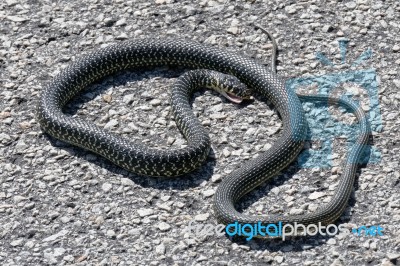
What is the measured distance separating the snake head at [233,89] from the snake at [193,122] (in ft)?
0.07

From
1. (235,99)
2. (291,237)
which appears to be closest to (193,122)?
(235,99)

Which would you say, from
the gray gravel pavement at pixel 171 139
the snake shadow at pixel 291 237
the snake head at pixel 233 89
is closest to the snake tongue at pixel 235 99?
the snake head at pixel 233 89

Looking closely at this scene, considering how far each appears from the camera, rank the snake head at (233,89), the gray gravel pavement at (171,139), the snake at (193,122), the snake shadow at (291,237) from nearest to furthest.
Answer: the snake shadow at (291,237) → the gray gravel pavement at (171,139) → the snake at (193,122) → the snake head at (233,89)

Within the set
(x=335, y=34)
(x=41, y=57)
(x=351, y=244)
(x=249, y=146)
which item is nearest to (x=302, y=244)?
(x=351, y=244)

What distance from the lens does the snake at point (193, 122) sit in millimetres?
9445

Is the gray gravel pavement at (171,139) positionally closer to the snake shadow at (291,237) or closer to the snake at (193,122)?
the snake shadow at (291,237)

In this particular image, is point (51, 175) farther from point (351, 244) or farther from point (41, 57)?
point (351, 244)

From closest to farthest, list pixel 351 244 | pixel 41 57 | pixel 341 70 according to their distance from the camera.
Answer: pixel 351 244, pixel 341 70, pixel 41 57

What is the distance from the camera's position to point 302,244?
8883 millimetres

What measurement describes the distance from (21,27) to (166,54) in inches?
107

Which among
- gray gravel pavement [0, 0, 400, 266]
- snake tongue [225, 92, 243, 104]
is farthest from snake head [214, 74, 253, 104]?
gray gravel pavement [0, 0, 400, 266]

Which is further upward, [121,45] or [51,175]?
[121,45]

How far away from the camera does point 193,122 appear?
10.5 metres

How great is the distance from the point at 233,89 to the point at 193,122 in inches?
34.8
